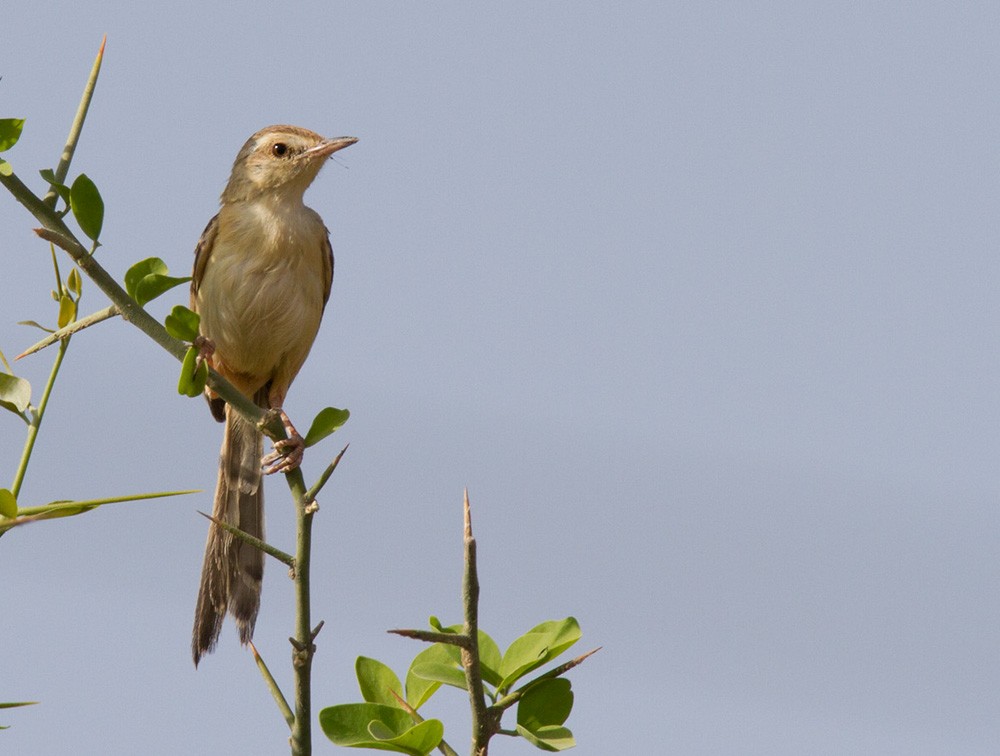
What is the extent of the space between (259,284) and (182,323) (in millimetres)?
3796

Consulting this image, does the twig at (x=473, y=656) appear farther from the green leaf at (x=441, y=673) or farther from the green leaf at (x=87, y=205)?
the green leaf at (x=87, y=205)

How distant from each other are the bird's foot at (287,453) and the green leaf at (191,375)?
14cm

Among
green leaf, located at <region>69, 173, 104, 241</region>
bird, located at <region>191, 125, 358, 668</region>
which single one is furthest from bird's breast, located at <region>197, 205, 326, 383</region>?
green leaf, located at <region>69, 173, 104, 241</region>

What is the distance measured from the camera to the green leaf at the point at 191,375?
6.22 ft

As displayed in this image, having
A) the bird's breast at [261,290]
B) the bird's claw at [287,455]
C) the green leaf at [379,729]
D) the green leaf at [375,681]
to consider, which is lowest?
the green leaf at [379,729]

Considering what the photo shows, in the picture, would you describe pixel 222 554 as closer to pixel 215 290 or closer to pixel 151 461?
pixel 215 290

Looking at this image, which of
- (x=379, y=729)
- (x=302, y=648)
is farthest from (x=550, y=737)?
(x=302, y=648)

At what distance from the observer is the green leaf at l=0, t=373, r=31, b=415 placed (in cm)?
186

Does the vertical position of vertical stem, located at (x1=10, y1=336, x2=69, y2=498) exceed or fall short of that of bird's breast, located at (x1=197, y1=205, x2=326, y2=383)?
it falls short

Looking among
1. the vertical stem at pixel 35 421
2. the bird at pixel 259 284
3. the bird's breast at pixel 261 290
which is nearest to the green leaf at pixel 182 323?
the vertical stem at pixel 35 421

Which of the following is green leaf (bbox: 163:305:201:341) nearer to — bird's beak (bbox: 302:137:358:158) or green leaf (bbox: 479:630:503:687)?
green leaf (bbox: 479:630:503:687)

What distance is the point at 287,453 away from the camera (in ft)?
8.38

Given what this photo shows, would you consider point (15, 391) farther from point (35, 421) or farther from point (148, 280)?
point (148, 280)

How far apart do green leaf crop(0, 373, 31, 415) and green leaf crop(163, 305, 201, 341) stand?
19cm
